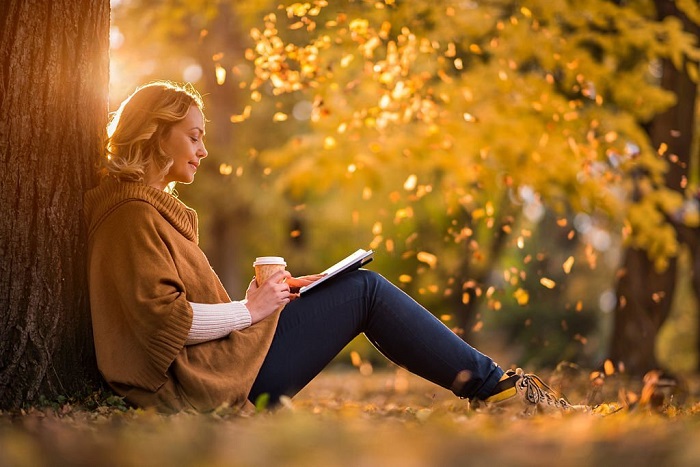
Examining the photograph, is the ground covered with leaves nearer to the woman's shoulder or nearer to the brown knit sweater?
the brown knit sweater

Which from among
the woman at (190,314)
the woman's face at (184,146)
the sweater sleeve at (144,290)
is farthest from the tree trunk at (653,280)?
the sweater sleeve at (144,290)

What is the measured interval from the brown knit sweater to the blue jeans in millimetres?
156

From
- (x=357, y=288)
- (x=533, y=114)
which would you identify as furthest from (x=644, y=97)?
(x=357, y=288)

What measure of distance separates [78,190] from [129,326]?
2.31ft

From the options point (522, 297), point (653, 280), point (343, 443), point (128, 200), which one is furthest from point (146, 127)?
point (653, 280)

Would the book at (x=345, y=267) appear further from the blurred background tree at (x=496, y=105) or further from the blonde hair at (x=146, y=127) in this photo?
the blurred background tree at (x=496, y=105)

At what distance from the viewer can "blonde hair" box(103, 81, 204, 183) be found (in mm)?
4207

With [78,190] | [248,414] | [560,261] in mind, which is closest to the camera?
[248,414]

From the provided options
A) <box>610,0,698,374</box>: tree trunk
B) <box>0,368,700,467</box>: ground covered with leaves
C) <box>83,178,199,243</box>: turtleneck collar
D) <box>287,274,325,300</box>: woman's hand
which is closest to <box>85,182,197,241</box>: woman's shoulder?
<box>83,178,199,243</box>: turtleneck collar

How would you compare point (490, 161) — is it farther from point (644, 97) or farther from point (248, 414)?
point (248, 414)

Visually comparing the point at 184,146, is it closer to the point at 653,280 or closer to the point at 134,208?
the point at 134,208

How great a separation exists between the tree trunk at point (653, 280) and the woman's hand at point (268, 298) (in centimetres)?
616

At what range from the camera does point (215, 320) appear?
4.00 meters

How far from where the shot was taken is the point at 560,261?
23.4m
